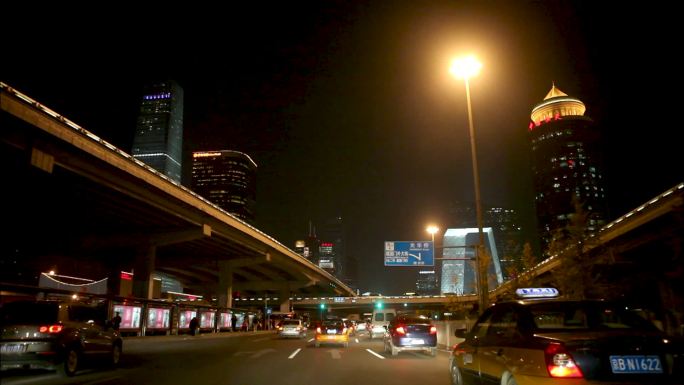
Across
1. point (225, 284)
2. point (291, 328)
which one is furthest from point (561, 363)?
point (225, 284)

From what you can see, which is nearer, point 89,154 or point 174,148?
point 89,154

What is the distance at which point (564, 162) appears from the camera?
12625cm

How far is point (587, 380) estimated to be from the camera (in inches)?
198

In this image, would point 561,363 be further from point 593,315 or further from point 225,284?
point 225,284

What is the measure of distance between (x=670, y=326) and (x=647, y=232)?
833 inches

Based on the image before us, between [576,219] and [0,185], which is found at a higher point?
[0,185]

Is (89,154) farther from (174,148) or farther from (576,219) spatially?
(174,148)

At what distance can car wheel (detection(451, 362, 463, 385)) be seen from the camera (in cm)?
833

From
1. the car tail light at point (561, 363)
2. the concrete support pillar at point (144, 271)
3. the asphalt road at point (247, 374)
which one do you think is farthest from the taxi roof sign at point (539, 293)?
the concrete support pillar at point (144, 271)

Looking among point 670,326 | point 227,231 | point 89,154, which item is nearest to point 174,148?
point 227,231

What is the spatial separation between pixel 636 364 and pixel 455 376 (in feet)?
13.0

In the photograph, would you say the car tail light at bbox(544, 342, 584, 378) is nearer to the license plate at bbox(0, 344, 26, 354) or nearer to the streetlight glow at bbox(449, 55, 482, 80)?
the license plate at bbox(0, 344, 26, 354)

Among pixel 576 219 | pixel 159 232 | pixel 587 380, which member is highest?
pixel 159 232

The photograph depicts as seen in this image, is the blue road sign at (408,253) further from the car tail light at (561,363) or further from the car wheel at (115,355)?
the car tail light at (561,363)
